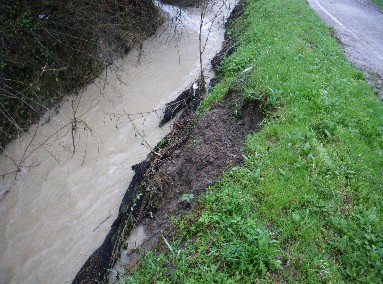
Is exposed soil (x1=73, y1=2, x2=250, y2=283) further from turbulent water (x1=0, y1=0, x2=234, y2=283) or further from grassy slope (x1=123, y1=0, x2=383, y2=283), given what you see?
turbulent water (x1=0, y1=0, x2=234, y2=283)

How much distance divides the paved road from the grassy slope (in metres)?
2.47

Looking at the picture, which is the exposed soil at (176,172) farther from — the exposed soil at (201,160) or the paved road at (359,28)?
the paved road at (359,28)

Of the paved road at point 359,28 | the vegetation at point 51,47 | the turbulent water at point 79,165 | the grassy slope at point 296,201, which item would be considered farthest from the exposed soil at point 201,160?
the paved road at point 359,28

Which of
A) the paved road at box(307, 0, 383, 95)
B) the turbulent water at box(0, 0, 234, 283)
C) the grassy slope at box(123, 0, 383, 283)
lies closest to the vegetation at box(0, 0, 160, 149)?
the turbulent water at box(0, 0, 234, 283)

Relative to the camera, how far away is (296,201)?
16.2ft

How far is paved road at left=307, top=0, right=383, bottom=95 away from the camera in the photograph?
10197 mm

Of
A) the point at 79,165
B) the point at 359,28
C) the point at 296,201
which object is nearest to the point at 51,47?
the point at 79,165

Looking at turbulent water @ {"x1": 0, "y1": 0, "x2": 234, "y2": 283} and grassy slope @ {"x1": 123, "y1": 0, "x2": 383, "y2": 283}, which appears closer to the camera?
grassy slope @ {"x1": 123, "y1": 0, "x2": 383, "y2": 283}

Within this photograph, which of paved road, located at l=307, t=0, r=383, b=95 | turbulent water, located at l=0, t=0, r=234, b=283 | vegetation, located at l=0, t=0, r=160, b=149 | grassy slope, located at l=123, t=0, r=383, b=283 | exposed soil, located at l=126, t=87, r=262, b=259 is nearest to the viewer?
grassy slope, located at l=123, t=0, r=383, b=283

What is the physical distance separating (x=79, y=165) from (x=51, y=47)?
376 cm

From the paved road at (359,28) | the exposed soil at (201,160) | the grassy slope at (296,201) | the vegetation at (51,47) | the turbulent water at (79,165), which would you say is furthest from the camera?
the paved road at (359,28)

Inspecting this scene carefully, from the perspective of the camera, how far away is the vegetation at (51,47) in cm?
816

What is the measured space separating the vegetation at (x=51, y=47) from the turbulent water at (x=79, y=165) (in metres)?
0.43

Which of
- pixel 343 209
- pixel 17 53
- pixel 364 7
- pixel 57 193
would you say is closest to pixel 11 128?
pixel 17 53
